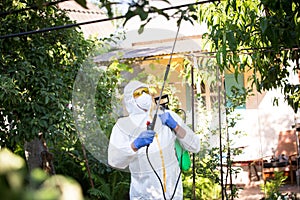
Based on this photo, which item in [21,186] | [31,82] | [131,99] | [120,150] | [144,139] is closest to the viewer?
[21,186]

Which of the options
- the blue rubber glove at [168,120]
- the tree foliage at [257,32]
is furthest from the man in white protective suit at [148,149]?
the tree foliage at [257,32]

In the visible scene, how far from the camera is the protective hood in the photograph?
304 centimetres

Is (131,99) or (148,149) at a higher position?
(131,99)

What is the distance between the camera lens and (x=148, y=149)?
2.98 metres

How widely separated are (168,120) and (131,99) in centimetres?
24

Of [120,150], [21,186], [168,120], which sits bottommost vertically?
[21,186]

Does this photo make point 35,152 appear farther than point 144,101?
Yes

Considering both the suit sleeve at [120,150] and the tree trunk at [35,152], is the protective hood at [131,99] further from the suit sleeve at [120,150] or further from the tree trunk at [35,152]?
the tree trunk at [35,152]

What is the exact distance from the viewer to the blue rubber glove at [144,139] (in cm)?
282

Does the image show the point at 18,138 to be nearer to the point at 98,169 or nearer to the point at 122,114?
the point at 122,114

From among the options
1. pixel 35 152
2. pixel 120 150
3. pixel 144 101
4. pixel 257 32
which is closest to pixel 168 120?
pixel 144 101

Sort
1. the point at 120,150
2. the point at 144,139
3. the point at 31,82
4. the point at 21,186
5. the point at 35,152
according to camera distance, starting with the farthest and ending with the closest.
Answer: the point at 35,152 → the point at 31,82 → the point at 120,150 → the point at 144,139 → the point at 21,186

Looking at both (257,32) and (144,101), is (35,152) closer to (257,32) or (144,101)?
(144,101)

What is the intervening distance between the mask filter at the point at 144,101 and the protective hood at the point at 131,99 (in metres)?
0.02
